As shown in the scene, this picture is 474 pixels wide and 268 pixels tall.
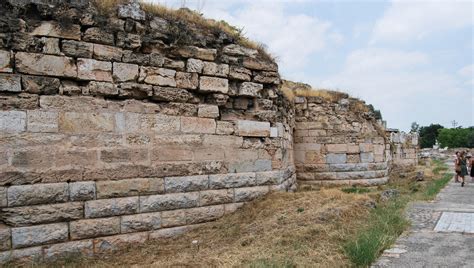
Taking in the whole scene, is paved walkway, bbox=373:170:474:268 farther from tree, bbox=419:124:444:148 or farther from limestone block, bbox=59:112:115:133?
tree, bbox=419:124:444:148

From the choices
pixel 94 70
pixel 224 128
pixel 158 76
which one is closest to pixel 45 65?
pixel 94 70

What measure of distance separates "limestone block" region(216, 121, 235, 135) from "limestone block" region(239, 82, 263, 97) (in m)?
0.62

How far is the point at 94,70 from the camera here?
20.4 ft

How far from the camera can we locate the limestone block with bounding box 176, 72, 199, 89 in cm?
699

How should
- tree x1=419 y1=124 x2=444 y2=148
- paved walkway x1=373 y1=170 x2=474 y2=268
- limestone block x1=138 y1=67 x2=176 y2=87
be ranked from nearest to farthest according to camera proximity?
paved walkway x1=373 y1=170 x2=474 y2=268
limestone block x1=138 y1=67 x2=176 y2=87
tree x1=419 y1=124 x2=444 y2=148

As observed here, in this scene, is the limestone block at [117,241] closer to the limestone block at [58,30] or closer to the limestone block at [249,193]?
the limestone block at [249,193]

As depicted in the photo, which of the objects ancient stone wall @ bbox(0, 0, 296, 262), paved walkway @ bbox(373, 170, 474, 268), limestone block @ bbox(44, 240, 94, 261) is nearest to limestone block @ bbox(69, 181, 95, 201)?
ancient stone wall @ bbox(0, 0, 296, 262)

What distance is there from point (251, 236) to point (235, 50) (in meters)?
3.36

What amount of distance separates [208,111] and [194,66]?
802mm

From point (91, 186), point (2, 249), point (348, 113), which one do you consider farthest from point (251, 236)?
point (348, 113)

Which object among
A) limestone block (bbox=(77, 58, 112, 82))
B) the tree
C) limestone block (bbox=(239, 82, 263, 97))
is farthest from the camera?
the tree

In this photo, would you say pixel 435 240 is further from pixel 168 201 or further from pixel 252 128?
pixel 168 201

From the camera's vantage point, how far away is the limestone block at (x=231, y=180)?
288 inches

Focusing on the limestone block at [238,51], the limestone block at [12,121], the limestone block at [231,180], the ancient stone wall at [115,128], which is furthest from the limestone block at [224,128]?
the limestone block at [12,121]
